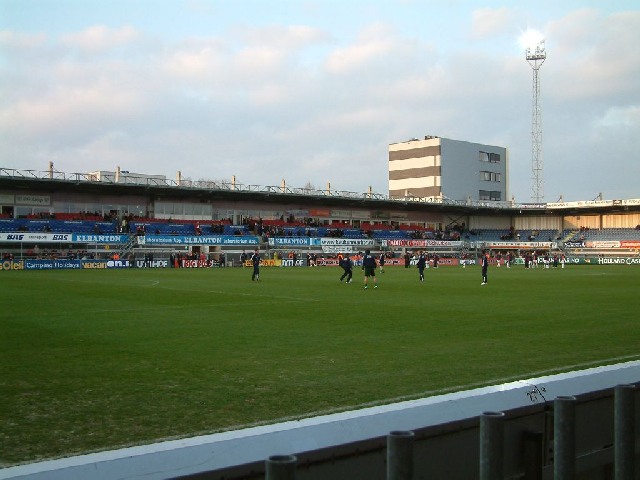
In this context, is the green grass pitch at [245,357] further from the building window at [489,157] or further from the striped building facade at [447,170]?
the building window at [489,157]

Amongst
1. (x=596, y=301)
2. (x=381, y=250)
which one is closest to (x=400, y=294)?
(x=596, y=301)

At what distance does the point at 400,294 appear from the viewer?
26641 millimetres

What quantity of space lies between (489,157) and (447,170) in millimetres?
10126

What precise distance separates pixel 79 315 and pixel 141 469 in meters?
15.8

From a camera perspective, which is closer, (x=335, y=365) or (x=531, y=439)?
(x=531, y=439)

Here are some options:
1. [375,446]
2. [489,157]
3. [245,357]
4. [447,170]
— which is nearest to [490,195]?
[489,157]

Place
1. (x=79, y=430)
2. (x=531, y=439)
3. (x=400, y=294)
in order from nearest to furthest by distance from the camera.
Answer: (x=531, y=439) < (x=79, y=430) < (x=400, y=294)

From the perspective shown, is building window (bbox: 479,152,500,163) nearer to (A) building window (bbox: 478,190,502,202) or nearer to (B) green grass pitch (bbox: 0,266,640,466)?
(A) building window (bbox: 478,190,502,202)

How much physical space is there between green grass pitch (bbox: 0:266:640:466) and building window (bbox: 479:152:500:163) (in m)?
82.4

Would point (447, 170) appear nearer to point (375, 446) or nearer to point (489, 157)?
point (489, 157)

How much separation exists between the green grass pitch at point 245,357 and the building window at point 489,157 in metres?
82.4

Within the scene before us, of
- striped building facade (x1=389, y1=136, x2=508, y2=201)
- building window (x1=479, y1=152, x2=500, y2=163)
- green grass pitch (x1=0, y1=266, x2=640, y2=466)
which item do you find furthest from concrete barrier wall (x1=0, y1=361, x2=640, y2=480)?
building window (x1=479, y1=152, x2=500, y2=163)

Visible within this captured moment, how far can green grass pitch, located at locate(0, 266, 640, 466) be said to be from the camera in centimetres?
726

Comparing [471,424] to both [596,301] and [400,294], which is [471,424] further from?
[400,294]
